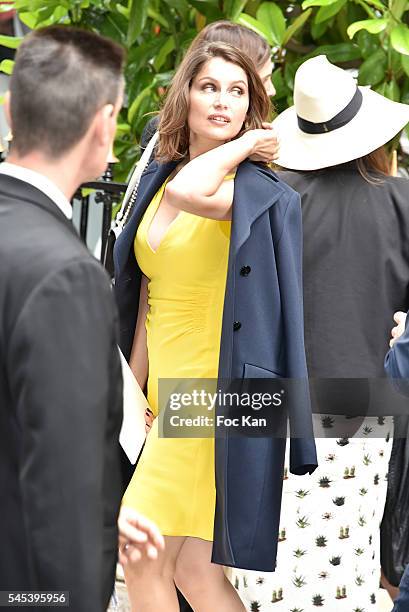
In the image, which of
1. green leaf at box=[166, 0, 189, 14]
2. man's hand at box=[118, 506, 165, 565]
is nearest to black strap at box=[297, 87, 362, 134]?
green leaf at box=[166, 0, 189, 14]

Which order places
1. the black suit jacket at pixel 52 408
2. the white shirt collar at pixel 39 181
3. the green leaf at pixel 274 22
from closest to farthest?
the black suit jacket at pixel 52 408 → the white shirt collar at pixel 39 181 → the green leaf at pixel 274 22

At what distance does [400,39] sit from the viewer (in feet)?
14.0

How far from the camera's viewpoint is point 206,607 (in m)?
3.19

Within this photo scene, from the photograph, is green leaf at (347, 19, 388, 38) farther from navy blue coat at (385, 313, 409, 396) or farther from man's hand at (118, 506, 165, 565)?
man's hand at (118, 506, 165, 565)

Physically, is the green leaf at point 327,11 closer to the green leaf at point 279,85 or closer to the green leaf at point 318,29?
the green leaf at point 318,29

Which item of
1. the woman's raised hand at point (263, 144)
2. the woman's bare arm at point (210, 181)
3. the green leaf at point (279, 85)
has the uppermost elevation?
the green leaf at point (279, 85)

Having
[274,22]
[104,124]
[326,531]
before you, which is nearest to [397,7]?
[274,22]

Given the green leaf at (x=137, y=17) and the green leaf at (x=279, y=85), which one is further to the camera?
the green leaf at (x=279, y=85)

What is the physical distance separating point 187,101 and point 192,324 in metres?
0.60

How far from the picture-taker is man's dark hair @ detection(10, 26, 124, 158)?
199 cm

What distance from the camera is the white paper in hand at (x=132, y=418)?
3193 mm

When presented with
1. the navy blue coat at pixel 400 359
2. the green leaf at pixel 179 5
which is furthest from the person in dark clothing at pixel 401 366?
the green leaf at pixel 179 5

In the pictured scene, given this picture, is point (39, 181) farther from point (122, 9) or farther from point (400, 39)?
point (122, 9)

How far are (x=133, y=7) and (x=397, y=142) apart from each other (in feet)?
3.77
